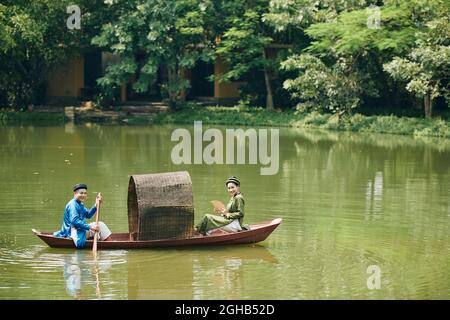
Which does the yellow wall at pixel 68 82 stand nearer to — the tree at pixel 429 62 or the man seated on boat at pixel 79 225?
the tree at pixel 429 62

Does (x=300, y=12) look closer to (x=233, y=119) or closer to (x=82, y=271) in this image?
(x=233, y=119)

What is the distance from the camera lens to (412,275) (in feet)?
45.4

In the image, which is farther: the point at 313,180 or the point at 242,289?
the point at 313,180

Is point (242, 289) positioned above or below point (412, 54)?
below

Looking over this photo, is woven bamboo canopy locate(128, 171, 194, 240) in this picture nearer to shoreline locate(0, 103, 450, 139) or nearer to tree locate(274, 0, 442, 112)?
tree locate(274, 0, 442, 112)

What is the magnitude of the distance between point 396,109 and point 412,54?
573cm

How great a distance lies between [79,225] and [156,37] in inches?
949

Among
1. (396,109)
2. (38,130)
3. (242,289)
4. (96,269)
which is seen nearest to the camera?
(242,289)

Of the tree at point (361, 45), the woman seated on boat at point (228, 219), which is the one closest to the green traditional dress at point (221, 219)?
the woman seated on boat at point (228, 219)

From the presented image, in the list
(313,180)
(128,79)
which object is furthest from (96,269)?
(128,79)

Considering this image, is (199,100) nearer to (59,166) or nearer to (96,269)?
(59,166)

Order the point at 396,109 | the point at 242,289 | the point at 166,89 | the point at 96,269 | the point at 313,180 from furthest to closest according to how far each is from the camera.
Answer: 1. the point at 166,89
2. the point at 396,109
3. the point at 313,180
4. the point at 96,269
5. the point at 242,289

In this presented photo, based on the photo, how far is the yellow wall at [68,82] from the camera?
4369 cm

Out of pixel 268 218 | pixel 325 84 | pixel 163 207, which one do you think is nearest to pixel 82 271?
pixel 163 207
